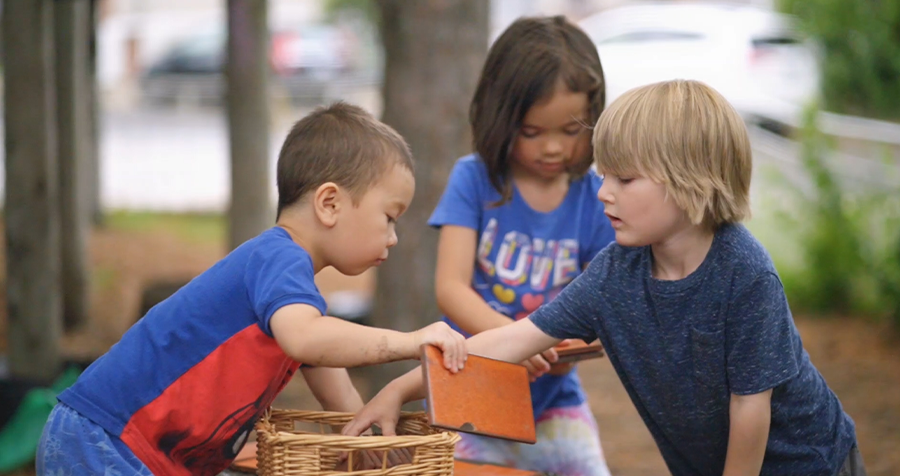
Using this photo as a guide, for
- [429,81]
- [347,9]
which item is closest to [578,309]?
[429,81]

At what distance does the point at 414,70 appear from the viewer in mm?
4680

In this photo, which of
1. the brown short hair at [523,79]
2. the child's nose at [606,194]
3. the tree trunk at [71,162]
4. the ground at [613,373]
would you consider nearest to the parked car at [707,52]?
the ground at [613,373]

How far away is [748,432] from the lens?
1.94 m

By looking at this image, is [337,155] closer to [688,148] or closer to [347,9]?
[688,148]

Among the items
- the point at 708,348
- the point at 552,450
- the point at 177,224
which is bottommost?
the point at 177,224

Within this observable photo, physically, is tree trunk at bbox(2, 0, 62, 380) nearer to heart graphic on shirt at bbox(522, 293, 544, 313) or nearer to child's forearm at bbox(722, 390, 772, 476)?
heart graphic on shirt at bbox(522, 293, 544, 313)

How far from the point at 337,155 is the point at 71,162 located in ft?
18.3

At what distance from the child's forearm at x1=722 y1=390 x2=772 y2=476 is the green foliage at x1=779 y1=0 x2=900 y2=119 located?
5.18 meters

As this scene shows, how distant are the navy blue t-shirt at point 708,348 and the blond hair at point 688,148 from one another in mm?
92

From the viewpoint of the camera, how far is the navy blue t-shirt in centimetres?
193

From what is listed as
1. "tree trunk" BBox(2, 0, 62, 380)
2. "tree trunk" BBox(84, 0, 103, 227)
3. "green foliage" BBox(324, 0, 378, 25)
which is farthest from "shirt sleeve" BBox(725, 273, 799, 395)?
"green foliage" BBox(324, 0, 378, 25)

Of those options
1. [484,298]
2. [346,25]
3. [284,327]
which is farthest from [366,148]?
[346,25]

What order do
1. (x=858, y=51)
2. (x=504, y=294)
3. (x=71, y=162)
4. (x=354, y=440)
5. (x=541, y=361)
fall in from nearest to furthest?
1. (x=354, y=440)
2. (x=541, y=361)
3. (x=504, y=294)
4. (x=858, y=51)
5. (x=71, y=162)

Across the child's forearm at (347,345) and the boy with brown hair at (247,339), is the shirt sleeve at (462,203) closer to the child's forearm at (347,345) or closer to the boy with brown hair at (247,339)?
the boy with brown hair at (247,339)
